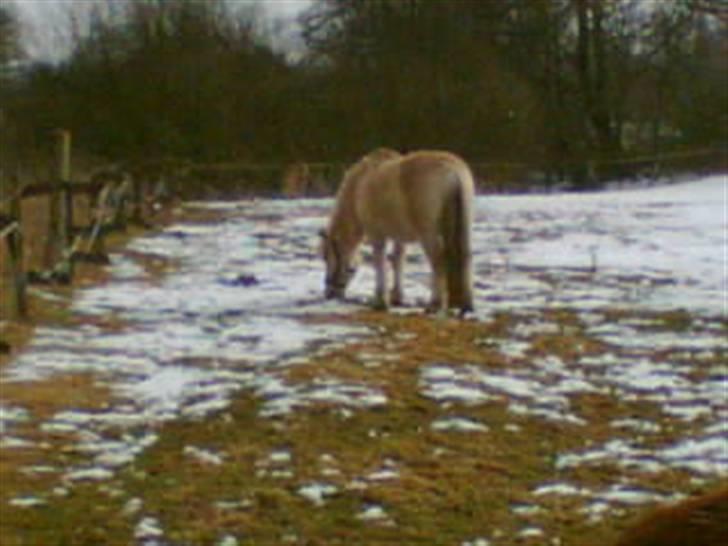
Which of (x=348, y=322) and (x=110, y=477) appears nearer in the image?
(x=110, y=477)

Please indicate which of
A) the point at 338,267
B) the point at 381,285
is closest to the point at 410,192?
the point at 381,285

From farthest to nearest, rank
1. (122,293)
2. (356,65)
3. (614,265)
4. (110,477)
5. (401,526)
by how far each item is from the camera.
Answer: (356,65) < (614,265) < (122,293) < (110,477) < (401,526)

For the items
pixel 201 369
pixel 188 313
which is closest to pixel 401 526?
pixel 201 369

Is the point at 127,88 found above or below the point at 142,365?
above

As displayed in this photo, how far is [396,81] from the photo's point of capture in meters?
42.5

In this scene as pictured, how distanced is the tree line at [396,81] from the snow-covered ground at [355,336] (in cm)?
1697

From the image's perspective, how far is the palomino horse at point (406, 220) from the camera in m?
11.8

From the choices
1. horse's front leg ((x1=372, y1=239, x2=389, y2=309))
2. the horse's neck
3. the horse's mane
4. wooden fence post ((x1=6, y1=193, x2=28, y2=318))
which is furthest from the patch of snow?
the horse's neck

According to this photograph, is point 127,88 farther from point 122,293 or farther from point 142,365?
point 142,365

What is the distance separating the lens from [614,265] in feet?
55.1

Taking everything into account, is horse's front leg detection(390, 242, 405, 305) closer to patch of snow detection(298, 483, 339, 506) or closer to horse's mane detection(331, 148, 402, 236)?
horse's mane detection(331, 148, 402, 236)

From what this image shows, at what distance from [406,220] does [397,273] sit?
737 millimetres

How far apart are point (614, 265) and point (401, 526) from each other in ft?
36.3

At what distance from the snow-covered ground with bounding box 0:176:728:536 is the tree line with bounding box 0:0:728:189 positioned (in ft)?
55.7
